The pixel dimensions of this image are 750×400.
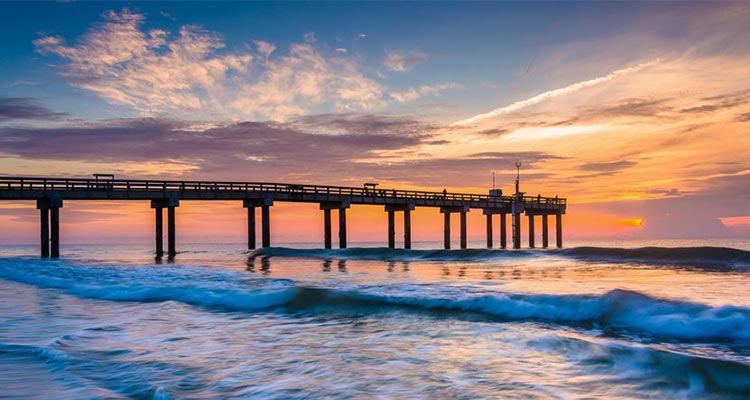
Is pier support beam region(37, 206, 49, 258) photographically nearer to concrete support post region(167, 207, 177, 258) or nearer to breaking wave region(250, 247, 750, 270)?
concrete support post region(167, 207, 177, 258)

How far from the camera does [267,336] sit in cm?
997

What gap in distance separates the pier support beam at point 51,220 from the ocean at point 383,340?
16.0 m

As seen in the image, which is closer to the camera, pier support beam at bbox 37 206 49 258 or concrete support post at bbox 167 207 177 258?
pier support beam at bbox 37 206 49 258

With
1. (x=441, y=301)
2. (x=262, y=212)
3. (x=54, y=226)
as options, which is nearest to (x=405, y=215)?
(x=262, y=212)

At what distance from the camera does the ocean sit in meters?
6.56

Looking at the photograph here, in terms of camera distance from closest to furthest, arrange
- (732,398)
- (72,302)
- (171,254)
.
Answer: (732,398) → (72,302) → (171,254)

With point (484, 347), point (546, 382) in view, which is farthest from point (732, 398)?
point (484, 347)

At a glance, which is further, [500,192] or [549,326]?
[500,192]

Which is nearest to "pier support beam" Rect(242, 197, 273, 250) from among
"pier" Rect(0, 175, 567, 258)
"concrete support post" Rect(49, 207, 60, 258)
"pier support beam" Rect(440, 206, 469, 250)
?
"pier" Rect(0, 175, 567, 258)

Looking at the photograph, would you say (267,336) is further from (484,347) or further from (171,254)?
(171,254)

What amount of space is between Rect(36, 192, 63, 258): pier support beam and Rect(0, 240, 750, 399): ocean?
15954mm

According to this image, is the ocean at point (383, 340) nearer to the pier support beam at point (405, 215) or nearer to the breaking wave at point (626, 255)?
the breaking wave at point (626, 255)

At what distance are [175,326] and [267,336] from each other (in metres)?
2.31

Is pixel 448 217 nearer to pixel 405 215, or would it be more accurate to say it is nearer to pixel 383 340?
pixel 405 215
